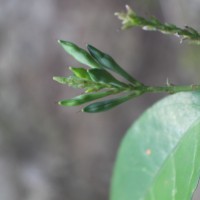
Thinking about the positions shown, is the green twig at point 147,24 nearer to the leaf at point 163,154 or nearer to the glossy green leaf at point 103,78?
the glossy green leaf at point 103,78

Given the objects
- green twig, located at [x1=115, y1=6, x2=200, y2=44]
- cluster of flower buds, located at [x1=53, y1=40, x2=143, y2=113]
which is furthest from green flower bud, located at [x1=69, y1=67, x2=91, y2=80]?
green twig, located at [x1=115, y1=6, x2=200, y2=44]

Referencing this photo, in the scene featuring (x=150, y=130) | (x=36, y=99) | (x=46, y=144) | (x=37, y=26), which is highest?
(x=37, y=26)

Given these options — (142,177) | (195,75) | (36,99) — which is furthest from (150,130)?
(36,99)

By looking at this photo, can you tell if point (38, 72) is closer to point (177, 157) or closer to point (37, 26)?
point (37, 26)

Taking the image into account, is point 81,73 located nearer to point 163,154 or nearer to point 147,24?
point 147,24

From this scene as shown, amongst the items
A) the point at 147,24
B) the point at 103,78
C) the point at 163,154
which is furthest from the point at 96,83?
the point at 163,154

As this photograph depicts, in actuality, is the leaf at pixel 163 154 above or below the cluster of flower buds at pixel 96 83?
below

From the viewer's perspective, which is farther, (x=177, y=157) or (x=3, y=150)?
(x=3, y=150)

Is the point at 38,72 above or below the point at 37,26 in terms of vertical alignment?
below

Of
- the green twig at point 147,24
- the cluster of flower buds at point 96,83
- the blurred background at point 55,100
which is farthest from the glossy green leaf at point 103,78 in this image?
the blurred background at point 55,100
